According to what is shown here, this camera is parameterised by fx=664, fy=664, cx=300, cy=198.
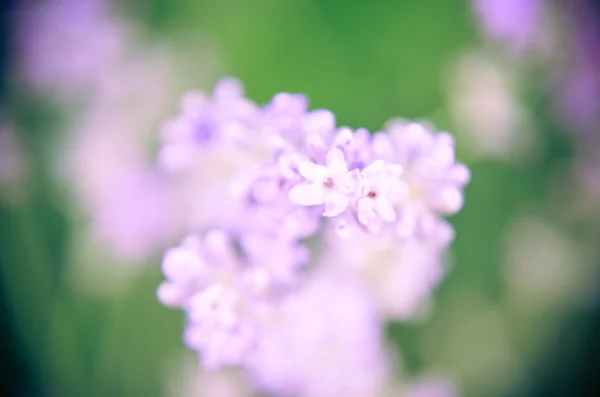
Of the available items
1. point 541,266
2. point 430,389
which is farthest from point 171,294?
point 541,266

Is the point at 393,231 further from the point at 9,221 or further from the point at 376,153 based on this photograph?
the point at 9,221

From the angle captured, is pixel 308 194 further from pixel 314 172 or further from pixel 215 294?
pixel 215 294

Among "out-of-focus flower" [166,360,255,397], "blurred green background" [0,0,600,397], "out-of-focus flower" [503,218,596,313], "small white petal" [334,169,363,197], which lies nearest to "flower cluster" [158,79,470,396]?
"small white petal" [334,169,363,197]

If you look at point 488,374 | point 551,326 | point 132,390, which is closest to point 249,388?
point 132,390

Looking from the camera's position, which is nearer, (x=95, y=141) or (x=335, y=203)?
(x=335, y=203)

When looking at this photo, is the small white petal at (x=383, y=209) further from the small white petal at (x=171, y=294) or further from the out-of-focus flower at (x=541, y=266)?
the out-of-focus flower at (x=541, y=266)

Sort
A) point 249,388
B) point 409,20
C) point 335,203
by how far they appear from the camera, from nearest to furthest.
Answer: point 335,203 → point 249,388 → point 409,20
